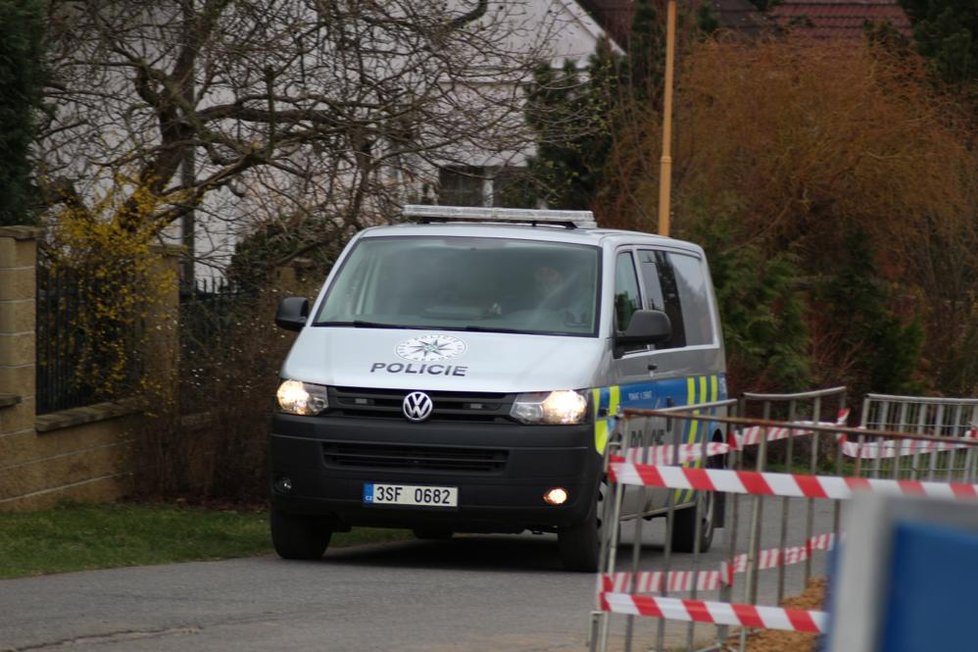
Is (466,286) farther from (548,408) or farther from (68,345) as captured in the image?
(68,345)

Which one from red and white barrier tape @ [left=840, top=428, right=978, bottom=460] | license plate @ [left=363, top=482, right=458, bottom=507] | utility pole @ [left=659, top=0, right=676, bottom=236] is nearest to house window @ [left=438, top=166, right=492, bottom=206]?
utility pole @ [left=659, top=0, right=676, bottom=236]

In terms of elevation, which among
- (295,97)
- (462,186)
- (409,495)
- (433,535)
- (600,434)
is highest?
(295,97)

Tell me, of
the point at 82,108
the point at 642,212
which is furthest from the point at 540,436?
the point at 642,212

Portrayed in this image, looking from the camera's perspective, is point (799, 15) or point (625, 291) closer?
point (625, 291)

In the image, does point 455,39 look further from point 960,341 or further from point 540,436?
point 960,341

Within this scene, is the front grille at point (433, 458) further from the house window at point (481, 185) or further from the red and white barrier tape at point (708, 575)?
the house window at point (481, 185)

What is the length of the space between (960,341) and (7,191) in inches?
690

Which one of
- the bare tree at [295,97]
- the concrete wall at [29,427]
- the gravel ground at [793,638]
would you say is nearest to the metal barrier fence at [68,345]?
the concrete wall at [29,427]

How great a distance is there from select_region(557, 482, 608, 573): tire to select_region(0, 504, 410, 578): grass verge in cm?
206

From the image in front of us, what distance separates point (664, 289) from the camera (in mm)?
12586

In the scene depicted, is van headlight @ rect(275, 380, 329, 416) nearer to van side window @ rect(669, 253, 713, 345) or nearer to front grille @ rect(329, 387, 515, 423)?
front grille @ rect(329, 387, 515, 423)

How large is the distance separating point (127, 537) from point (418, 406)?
2.47 m

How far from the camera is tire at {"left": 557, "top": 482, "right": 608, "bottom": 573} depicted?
34.9ft

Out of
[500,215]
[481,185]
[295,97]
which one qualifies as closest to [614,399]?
[500,215]
